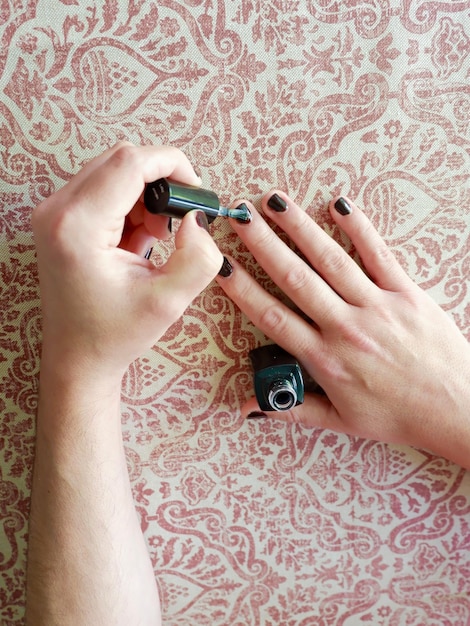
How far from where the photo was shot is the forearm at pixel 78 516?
79 cm

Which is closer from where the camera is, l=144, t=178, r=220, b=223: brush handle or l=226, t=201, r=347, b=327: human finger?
l=144, t=178, r=220, b=223: brush handle

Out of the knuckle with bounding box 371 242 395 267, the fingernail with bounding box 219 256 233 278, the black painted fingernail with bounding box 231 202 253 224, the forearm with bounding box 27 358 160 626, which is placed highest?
the black painted fingernail with bounding box 231 202 253 224

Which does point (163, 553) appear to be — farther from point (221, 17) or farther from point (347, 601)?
point (221, 17)

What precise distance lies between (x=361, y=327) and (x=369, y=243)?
0.14m

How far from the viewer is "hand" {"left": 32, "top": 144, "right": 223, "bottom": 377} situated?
0.69 meters

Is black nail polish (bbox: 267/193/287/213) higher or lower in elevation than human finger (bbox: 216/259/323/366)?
higher

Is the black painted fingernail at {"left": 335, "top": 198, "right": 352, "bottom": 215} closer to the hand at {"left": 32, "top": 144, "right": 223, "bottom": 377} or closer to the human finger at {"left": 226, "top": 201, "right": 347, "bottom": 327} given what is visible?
the human finger at {"left": 226, "top": 201, "right": 347, "bottom": 327}

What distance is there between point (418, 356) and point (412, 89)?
1.38 ft

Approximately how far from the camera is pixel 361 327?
0.90 meters

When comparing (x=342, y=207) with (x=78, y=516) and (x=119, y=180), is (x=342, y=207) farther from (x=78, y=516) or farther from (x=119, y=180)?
(x=78, y=516)

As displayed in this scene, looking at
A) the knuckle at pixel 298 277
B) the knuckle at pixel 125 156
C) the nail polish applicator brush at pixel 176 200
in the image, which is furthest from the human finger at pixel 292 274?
the knuckle at pixel 125 156

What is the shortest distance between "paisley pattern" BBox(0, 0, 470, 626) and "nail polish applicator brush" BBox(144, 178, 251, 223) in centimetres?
14

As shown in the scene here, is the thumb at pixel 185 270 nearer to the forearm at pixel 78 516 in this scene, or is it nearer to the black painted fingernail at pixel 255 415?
the forearm at pixel 78 516

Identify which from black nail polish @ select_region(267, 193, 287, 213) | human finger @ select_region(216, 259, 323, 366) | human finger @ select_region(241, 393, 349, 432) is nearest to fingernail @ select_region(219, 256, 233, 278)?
human finger @ select_region(216, 259, 323, 366)
